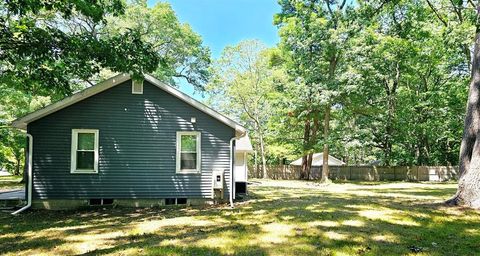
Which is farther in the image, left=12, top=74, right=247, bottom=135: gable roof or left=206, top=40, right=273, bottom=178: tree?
left=206, top=40, right=273, bottom=178: tree

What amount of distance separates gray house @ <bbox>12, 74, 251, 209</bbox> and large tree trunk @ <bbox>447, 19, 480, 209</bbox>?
6.86m

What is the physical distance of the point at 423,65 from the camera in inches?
1137

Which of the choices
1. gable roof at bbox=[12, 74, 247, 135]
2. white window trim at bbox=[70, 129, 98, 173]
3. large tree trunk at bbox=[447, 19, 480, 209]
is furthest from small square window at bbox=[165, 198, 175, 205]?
large tree trunk at bbox=[447, 19, 480, 209]

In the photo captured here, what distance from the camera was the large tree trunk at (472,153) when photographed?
389 inches

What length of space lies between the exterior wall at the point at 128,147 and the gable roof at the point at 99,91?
16 centimetres

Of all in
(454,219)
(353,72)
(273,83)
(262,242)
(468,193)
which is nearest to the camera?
(262,242)

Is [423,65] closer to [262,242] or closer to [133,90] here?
[133,90]

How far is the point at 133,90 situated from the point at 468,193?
1049 cm

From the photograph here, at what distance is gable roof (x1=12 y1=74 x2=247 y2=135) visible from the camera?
1084 cm

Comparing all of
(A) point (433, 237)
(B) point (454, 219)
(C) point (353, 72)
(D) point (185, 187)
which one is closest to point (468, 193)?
(B) point (454, 219)

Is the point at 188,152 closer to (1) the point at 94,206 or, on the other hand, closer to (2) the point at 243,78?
(1) the point at 94,206

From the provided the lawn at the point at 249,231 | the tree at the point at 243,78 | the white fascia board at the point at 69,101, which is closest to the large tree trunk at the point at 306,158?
the tree at the point at 243,78

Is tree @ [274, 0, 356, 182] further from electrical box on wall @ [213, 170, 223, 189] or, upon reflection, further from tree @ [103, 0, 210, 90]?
electrical box on wall @ [213, 170, 223, 189]

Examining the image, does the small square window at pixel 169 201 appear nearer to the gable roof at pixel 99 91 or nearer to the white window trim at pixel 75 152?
the white window trim at pixel 75 152
